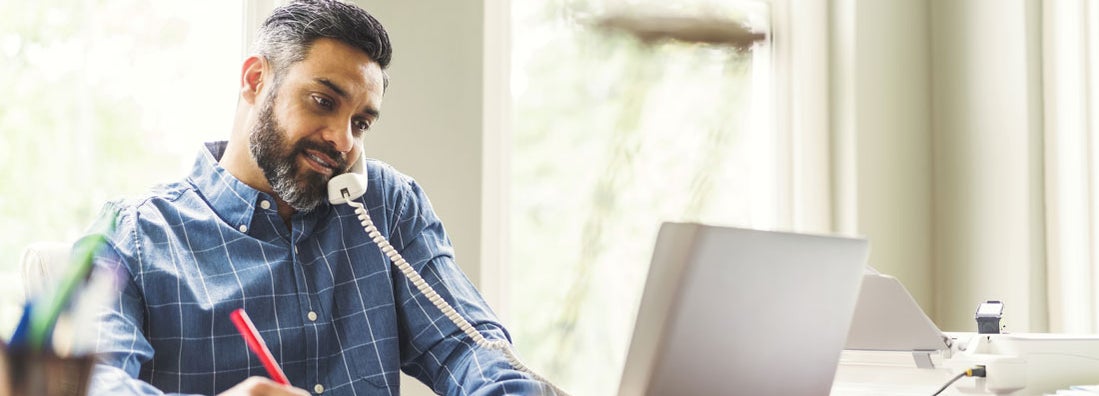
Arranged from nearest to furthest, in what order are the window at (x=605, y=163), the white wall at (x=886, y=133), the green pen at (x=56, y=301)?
the green pen at (x=56, y=301) < the window at (x=605, y=163) < the white wall at (x=886, y=133)

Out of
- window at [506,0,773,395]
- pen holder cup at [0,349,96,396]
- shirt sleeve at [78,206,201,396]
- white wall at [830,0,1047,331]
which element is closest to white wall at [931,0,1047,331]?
white wall at [830,0,1047,331]

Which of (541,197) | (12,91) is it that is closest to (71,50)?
(12,91)

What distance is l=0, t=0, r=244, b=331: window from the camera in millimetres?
2010

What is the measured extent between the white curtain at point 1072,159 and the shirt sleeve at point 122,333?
243 cm

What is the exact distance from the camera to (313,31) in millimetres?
1581

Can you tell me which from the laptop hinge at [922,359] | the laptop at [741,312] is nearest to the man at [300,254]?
the laptop at [741,312]

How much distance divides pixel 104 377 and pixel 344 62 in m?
0.63

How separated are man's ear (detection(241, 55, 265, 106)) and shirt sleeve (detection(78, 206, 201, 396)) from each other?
30 cm

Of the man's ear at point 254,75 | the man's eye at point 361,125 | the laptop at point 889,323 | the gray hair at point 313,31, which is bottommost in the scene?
the laptop at point 889,323

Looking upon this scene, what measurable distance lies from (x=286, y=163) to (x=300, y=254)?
14cm

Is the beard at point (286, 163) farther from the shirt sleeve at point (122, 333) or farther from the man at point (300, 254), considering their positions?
the shirt sleeve at point (122, 333)

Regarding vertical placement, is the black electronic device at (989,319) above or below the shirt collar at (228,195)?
below

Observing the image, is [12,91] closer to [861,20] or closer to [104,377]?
[104,377]

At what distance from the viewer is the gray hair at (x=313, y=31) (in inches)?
62.4
